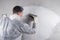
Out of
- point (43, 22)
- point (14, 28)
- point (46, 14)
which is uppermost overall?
point (46, 14)

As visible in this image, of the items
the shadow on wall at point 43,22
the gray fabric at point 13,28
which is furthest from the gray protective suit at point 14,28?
the shadow on wall at point 43,22

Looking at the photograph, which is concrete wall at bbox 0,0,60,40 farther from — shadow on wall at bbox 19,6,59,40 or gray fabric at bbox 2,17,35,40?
gray fabric at bbox 2,17,35,40

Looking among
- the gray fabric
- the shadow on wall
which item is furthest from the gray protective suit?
the shadow on wall

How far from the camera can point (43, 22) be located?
1.99 meters

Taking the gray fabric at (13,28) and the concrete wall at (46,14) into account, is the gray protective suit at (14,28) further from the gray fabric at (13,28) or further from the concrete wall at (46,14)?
the concrete wall at (46,14)

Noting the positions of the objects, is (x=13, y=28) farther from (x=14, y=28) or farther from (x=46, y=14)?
(x=46, y=14)

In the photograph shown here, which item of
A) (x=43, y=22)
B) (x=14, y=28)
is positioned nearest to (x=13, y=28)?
(x=14, y=28)

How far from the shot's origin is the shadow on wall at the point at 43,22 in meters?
1.92

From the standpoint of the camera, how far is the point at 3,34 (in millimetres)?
1710

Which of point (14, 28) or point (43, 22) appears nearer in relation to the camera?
point (14, 28)

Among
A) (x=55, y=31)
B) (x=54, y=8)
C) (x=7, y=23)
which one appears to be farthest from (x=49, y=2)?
(x=7, y=23)

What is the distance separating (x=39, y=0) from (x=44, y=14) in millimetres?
242

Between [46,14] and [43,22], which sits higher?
[46,14]

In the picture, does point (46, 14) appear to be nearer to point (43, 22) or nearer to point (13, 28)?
point (43, 22)
